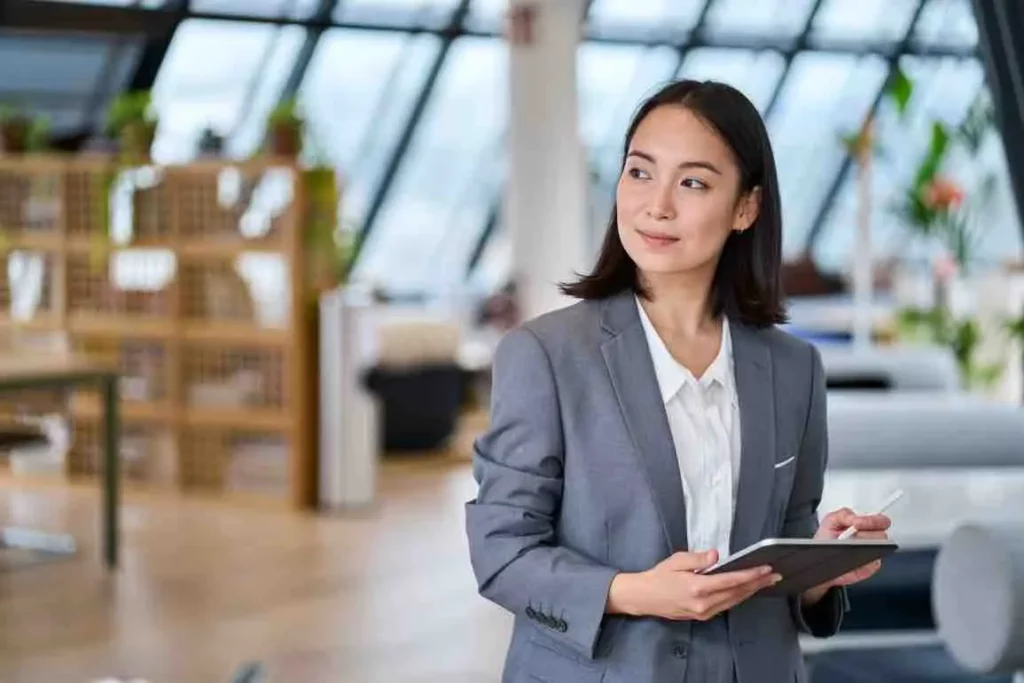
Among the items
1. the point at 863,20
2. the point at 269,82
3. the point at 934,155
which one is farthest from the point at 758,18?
the point at 934,155

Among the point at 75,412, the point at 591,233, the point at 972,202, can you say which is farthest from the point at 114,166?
the point at 972,202

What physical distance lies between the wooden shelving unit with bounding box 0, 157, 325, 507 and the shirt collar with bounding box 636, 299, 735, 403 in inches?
268

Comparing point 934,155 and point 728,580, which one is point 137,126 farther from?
point 728,580

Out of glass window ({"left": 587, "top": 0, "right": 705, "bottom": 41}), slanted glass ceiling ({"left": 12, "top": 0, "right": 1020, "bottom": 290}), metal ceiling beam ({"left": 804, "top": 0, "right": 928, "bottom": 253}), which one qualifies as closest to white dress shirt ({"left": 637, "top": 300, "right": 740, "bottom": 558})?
slanted glass ceiling ({"left": 12, "top": 0, "right": 1020, "bottom": 290})

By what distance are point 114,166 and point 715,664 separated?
800cm

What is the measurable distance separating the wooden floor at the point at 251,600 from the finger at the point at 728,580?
11.9ft

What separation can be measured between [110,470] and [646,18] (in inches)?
359

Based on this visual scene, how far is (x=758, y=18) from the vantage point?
645 inches

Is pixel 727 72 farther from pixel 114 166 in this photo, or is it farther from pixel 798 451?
pixel 798 451

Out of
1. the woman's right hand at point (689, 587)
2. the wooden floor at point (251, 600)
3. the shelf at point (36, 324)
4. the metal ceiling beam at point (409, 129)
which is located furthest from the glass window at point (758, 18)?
the woman's right hand at point (689, 587)

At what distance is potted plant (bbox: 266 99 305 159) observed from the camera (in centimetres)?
889

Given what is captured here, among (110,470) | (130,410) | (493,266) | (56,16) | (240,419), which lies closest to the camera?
(110,470)

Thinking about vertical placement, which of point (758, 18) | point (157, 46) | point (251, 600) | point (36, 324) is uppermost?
point (758, 18)

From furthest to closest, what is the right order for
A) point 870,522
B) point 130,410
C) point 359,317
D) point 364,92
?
point 364,92 → point 130,410 → point 359,317 → point 870,522
